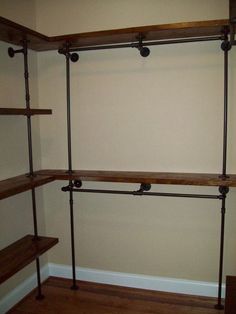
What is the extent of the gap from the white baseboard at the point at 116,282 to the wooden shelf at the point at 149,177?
0.86m

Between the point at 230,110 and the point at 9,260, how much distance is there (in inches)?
70.2

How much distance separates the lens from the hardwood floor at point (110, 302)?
213 cm

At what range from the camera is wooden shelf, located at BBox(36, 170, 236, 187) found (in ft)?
6.22

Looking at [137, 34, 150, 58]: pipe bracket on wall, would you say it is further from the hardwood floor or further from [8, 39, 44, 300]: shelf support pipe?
the hardwood floor

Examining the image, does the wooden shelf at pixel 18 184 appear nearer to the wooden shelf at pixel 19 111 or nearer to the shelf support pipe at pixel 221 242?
the wooden shelf at pixel 19 111

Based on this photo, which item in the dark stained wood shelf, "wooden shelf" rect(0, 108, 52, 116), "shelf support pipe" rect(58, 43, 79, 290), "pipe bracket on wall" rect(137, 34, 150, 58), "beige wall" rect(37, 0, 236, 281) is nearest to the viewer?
"wooden shelf" rect(0, 108, 52, 116)

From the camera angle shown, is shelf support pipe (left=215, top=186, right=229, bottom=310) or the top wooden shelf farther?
shelf support pipe (left=215, top=186, right=229, bottom=310)

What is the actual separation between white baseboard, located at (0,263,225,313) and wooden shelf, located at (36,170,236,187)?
0.86 m

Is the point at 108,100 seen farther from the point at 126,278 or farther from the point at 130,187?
the point at 126,278

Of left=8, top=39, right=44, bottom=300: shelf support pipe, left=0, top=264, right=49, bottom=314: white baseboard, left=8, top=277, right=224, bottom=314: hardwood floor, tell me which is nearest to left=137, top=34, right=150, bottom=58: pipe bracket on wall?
left=8, top=39, right=44, bottom=300: shelf support pipe

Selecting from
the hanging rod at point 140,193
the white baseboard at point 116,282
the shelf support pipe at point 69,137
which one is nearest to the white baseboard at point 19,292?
A: the white baseboard at point 116,282

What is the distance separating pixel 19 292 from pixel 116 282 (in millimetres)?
765

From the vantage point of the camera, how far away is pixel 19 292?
2256mm

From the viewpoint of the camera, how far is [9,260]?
1903mm
